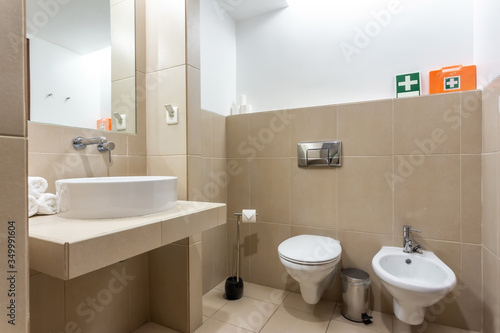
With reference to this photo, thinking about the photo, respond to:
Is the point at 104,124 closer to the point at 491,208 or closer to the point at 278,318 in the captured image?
the point at 278,318

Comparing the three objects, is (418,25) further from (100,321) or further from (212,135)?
(100,321)

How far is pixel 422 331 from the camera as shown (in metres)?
1.56

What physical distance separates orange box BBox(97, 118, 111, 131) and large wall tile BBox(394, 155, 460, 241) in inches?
72.3

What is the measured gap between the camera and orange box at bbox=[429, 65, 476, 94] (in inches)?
63.7

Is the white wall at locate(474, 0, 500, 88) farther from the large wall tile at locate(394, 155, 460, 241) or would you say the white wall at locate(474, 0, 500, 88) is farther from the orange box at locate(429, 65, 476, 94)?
the large wall tile at locate(394, 155, 460, 241)

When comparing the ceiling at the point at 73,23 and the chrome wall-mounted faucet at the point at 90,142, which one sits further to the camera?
the chrome wall-mounted faucet at the point at 90,142

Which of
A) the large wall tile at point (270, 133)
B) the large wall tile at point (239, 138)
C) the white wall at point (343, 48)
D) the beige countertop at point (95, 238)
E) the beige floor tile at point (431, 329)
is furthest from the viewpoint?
the large wall tile at point (239, 138)

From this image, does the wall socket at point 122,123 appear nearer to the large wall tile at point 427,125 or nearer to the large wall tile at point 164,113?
the large wall tile at point 164,113

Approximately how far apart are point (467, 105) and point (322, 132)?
0.87 m

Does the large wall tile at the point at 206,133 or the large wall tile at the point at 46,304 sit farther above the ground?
the large wall tile at the point at 206,133

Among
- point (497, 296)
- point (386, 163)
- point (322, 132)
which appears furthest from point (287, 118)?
point (497, 296)

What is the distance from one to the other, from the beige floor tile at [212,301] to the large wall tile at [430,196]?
4.40ft

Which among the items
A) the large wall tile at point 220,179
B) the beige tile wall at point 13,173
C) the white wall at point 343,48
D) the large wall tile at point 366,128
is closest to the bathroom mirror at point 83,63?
the large wall tile at point 220,179

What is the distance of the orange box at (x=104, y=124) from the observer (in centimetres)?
142
